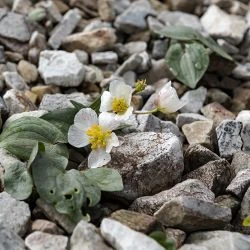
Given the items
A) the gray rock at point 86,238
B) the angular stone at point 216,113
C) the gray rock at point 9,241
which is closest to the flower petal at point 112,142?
the gray rock at point 86,238

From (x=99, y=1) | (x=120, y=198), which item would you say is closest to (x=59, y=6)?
(x=99, y=1)

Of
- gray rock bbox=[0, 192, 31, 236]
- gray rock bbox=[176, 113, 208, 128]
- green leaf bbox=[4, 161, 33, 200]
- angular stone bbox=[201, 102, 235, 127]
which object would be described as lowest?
angular stone bbox=[201, 102, 235, 127]

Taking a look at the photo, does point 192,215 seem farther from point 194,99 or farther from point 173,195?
point 194,99

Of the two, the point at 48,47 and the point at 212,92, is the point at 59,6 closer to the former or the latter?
the point at 48,47

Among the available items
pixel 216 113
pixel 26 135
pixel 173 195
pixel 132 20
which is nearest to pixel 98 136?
pixel 26 135

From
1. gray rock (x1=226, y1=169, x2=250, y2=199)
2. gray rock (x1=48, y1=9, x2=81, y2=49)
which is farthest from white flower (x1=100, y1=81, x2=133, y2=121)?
gray rock (x1=48, y1=9, x2=81, y2=49)

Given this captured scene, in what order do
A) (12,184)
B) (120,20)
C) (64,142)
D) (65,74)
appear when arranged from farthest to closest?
(120,20) → (65,74) → (64,142) → (12,184)

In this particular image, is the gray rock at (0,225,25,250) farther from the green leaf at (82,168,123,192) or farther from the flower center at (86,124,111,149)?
the flower center at (86,124,111,149)
